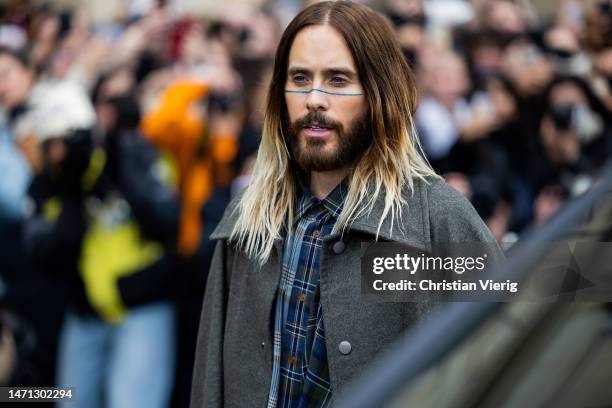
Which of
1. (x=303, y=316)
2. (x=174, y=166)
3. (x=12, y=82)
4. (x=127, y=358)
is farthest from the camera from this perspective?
(x=12, y=82)

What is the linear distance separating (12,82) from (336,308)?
14.5 feet

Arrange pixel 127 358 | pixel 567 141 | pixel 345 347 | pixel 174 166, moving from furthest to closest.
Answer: pixel 567 141
pixel 174 166
pixel 127 358
pixel 345 347

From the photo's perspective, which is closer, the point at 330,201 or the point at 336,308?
the point at 336,308

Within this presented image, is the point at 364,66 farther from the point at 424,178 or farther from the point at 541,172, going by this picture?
the point at 541,172

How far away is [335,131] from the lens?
2.57 m

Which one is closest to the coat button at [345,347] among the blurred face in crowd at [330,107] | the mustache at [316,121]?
the blurred face in crowd at [330,107]

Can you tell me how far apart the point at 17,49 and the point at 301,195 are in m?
4.22

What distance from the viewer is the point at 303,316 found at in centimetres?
257

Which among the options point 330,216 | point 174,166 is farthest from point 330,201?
point 174,166

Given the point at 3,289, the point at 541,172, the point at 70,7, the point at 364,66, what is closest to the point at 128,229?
the point at 3,289

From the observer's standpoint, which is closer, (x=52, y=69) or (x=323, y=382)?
(x=323, y=382)

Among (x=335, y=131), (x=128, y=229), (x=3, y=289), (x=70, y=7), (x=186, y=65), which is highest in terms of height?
(x=70, y=7)

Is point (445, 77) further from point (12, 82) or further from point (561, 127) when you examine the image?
point (12, 82)

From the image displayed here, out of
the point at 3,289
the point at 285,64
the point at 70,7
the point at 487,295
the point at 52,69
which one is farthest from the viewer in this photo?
the point at 70,7
